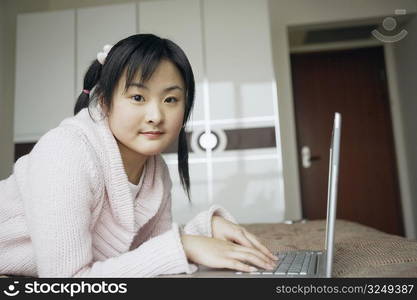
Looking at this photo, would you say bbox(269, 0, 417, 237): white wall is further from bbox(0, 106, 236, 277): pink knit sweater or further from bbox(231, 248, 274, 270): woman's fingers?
bbox(231, 248, 274, 270): woman's fingers

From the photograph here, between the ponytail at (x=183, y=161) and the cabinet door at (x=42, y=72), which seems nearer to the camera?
the ponytail at (x=183, y=161)

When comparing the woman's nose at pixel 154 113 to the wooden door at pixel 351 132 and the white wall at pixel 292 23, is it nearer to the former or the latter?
the white wall at pixel 292 23

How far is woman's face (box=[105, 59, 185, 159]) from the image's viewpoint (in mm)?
526

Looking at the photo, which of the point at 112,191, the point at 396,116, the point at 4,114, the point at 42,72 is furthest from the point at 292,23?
the point at 112,191

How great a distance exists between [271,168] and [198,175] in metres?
0.40

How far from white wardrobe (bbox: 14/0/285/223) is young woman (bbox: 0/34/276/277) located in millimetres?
1424

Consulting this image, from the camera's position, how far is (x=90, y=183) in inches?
19.4

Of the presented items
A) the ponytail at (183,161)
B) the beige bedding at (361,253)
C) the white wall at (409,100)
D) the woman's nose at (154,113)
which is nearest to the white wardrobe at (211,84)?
the white wall at (409,100)

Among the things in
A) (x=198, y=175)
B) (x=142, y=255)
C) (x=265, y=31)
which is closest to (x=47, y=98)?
(x=198, y=175)

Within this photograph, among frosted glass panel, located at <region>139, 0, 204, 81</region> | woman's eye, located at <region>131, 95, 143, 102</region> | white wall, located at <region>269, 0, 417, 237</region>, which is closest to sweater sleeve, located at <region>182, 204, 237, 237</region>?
woman's eye, located at <region>131, 95, 143, 102</region>

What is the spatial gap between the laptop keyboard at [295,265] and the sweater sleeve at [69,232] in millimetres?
108

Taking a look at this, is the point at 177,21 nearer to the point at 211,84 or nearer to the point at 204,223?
the point at 211,84

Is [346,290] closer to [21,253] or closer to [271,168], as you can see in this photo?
[21,253]

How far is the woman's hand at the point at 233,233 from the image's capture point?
0.56 metres
